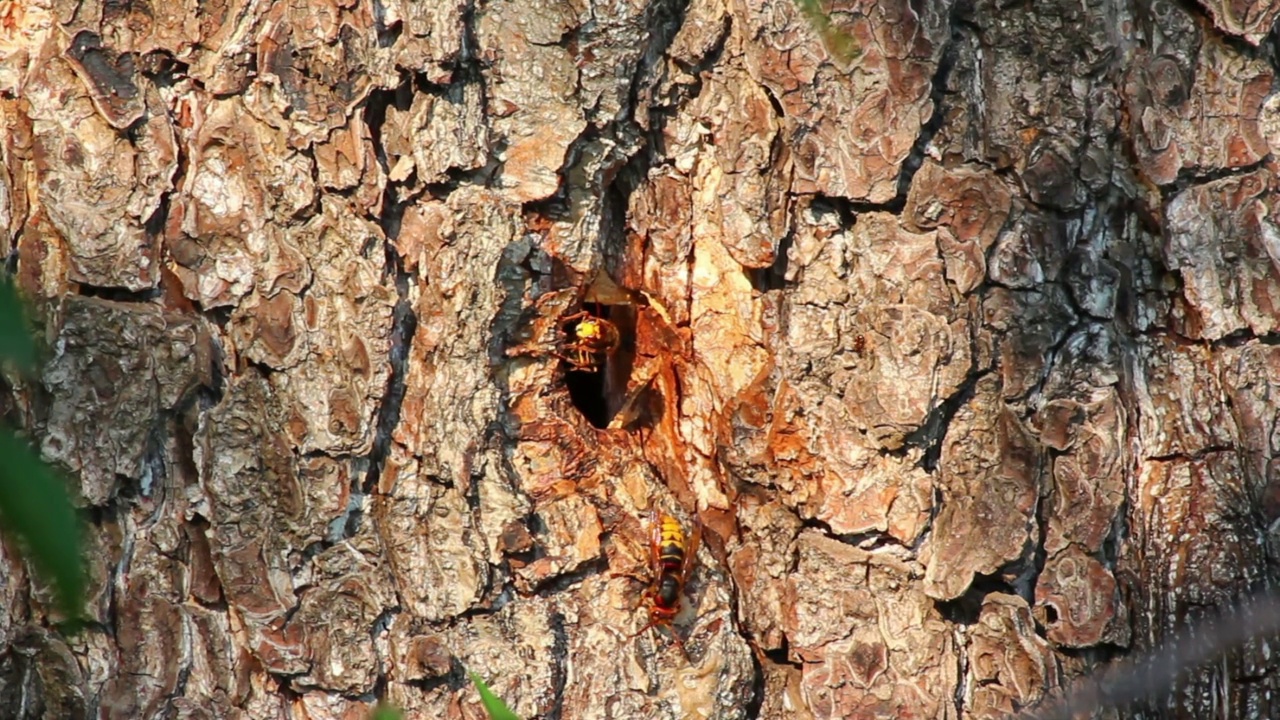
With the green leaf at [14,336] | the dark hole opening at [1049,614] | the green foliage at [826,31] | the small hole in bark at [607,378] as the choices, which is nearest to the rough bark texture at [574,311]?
the dark hole opening at [1049,614]

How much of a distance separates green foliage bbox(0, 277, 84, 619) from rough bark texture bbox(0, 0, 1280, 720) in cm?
123

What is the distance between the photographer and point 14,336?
80cm

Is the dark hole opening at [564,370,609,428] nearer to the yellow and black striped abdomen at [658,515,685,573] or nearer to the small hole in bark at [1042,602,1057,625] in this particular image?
the yellow and black striped abdomen at [658,515,685,573]

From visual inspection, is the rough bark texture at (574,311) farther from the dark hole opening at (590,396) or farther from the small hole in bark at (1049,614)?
the dark hole opening at (590,396)

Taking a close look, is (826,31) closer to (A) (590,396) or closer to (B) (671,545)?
(B) (671,545)

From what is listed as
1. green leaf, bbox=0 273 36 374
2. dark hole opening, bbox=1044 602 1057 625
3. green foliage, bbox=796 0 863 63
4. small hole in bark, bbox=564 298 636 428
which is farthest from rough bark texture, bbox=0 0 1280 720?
green foliage, bbox=796 0 863 63

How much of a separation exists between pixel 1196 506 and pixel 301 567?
1.52 metres

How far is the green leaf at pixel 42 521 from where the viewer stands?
753mm

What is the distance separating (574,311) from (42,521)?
142 centimetres

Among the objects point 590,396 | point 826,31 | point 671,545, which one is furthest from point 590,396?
point 826,31

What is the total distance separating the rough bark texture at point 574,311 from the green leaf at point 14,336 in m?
1.23

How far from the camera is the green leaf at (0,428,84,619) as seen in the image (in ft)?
2.47

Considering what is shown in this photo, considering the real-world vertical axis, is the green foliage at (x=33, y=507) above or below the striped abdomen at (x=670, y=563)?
above

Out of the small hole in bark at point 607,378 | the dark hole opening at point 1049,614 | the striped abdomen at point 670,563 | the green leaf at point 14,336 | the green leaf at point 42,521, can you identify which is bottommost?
the dark hole opening at point 1049,614
